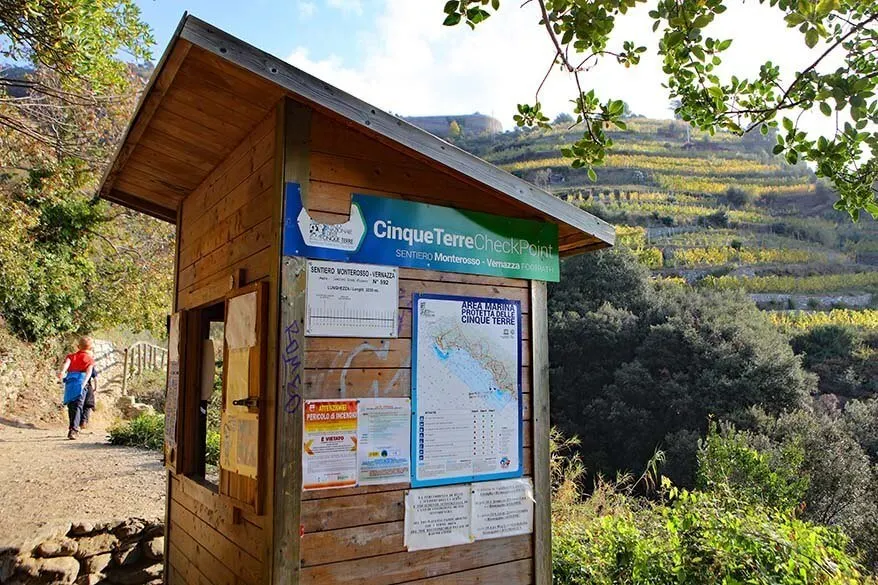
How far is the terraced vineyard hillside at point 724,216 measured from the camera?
43688 mm

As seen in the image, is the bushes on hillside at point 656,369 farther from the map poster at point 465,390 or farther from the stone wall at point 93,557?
the map poster at point 465,390

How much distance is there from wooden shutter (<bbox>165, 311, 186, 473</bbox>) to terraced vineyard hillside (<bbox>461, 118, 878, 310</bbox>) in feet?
116

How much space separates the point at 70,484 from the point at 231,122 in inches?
242

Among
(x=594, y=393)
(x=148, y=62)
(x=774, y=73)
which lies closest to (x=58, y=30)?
(x=148, y=62)

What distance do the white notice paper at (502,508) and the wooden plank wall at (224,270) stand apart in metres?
1.23

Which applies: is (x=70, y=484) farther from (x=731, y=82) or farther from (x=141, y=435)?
(x=731, y=82)

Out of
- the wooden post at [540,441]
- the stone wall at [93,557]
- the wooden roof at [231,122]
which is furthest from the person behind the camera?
the stone wall at [93,557]

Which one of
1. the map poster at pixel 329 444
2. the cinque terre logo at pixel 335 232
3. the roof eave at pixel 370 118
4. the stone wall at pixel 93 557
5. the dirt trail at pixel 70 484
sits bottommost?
the stone wall at pixel 93 557

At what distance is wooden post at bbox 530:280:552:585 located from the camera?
398cm

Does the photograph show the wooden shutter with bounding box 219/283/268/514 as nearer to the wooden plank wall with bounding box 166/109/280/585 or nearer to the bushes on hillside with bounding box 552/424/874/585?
the wooden plank wall with bounding box 166/109/280/585

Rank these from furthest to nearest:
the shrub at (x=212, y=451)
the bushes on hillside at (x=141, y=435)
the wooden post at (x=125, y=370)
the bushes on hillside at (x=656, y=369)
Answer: the bushes on hillside at (x=656, y=369) < the wooden post at (x=125, y=370) < the bushes on hillside at (x=141, y=435) < the shrub at (x=212, y=451)

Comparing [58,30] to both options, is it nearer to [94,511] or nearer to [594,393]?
[94,511]

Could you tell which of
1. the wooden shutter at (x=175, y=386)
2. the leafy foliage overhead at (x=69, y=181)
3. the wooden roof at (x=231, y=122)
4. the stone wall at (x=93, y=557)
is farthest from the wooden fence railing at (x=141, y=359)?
the wooden roof at (x=231, y=122)

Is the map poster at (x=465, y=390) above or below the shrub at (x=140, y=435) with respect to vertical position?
above
